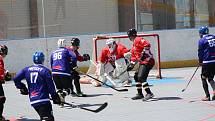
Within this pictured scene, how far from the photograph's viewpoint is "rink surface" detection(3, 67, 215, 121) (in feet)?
31.3

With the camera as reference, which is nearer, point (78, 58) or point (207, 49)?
point (207, 49)

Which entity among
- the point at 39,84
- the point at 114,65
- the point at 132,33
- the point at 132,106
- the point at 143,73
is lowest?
the point at 132,106

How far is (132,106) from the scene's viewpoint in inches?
428

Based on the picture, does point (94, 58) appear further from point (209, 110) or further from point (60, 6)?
point (209, 110)

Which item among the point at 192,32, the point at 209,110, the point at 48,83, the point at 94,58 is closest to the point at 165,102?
the point at 209,110

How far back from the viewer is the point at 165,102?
11.2 m

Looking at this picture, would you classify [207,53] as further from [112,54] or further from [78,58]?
[112,54]

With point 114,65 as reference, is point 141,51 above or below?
above

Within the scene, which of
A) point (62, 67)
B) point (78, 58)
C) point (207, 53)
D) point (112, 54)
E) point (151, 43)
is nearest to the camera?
point (207, 53)

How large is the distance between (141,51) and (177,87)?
9.10ft

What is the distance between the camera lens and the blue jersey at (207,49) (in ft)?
35.3

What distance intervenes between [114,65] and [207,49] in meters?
4.48

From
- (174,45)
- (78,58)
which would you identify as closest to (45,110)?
(78,58)

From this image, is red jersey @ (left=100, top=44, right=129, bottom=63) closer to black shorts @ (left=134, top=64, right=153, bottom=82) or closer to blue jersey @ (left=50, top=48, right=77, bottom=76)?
black shorts @ (left=134, top=64, right=153, bottom=82)
